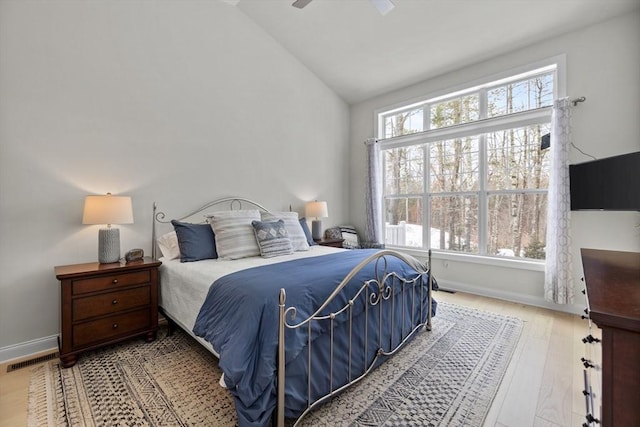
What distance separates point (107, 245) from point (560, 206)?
4361mm

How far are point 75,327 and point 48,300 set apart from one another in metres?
0.56

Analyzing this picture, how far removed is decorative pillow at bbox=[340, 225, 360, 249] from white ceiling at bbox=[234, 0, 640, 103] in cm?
235

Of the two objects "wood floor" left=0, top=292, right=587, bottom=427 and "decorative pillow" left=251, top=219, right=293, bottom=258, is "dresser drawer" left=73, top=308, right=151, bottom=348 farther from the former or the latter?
"decorative pillow" left=251, top=219, right=293, bottom=258

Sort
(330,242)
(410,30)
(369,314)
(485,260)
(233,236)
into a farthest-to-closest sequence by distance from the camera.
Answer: (330,242) → (485,260) → (410,30) → (233,236) → (369,314)

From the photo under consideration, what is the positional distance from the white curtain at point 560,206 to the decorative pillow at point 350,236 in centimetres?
253

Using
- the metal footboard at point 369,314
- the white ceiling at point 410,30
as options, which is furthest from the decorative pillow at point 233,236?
the white ceiling at point 410,30

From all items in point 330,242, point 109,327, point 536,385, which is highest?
point 330,242

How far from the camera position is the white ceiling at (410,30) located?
2.89 meters

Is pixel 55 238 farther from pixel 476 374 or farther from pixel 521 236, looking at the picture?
pixel 521 236

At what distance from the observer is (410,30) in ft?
11.0

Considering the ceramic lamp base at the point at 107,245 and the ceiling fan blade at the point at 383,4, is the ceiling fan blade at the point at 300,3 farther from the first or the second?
the ceramic lamp base at the point at 107,245

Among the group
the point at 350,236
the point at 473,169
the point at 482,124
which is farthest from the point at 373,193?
the point at 482,124

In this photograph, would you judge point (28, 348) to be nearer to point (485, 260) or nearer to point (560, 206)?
point (485, 260)

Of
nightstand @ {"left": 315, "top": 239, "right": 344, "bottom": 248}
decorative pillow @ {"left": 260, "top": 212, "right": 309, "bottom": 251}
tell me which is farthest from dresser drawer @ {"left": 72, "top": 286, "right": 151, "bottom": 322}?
nightstand @ {"left": 315, "top": 239, "right": 344, "bottom": 248}
